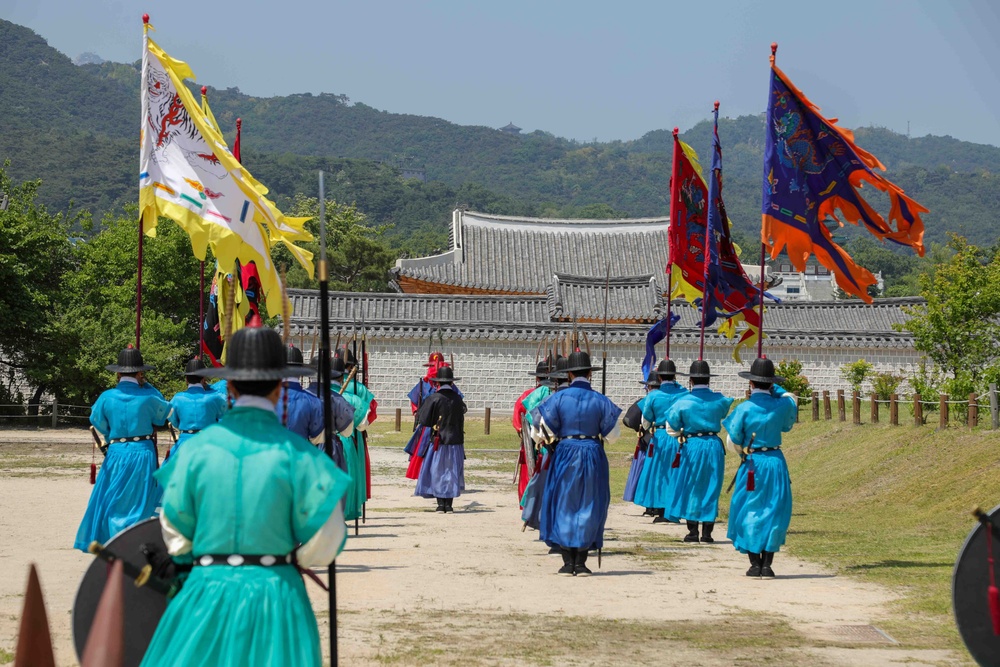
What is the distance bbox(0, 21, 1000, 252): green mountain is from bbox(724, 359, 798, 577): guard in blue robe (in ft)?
229

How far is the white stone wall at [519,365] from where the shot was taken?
3547cm

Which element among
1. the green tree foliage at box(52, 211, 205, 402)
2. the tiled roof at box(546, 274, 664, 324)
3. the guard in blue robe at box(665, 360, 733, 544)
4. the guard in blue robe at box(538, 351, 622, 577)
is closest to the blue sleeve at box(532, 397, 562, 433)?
the guard in blue robe at box(538, 351, 622, 577)

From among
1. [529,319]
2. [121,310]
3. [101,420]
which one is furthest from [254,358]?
[529,319]

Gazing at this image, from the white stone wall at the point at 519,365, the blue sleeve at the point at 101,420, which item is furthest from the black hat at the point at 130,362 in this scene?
the white stone wall at the point at 519,365

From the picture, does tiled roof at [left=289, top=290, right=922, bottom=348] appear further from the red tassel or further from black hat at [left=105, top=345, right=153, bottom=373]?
the red tassel

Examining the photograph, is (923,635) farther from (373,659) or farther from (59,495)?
Answer: (59,495)

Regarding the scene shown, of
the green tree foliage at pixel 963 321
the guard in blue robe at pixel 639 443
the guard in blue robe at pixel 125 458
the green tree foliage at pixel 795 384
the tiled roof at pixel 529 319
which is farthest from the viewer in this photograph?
the tiled roof at pixel 529 319

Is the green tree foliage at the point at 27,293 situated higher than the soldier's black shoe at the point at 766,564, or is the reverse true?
the green tree foliage at the point at 27,293

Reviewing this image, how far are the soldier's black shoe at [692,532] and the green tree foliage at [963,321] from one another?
27.8ft

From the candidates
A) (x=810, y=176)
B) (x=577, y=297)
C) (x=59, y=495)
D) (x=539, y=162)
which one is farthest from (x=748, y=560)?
(x=539, y=162)

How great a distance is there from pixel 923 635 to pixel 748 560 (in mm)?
3767

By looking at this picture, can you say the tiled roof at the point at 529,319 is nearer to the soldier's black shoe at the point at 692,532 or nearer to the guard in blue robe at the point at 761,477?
the soldier's black shoe at the point at 692,532

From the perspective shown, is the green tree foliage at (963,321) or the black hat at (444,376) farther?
the green tree foliage at (963,321)

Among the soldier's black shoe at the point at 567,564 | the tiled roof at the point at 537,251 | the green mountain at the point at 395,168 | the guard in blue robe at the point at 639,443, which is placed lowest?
the soldier's black shoe at the point at 567,564
